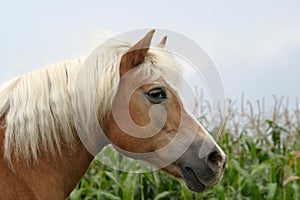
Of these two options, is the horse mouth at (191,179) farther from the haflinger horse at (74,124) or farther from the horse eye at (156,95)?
the horse eye at (156,95)

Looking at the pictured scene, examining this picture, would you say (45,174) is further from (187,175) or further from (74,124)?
(187,175)

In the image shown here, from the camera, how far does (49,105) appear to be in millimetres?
2514

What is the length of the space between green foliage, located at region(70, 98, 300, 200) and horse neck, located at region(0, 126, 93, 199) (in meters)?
2.22

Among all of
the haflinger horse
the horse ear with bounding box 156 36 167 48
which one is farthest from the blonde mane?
the horse ear with bounding box 156 36 167 48

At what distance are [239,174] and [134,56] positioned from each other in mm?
2984

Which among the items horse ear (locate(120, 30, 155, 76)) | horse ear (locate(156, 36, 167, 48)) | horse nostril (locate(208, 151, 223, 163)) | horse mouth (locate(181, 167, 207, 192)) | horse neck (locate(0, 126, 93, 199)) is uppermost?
horse ear (locate(156, 36, 167, 48))

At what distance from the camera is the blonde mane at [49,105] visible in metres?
2.49

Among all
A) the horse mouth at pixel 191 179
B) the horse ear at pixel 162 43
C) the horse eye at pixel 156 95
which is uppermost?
the horse ear at pixel 162 43

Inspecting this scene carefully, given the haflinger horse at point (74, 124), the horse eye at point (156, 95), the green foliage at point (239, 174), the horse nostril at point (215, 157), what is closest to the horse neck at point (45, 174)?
the haflinger horse at point (74, 124)

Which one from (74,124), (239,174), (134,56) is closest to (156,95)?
(134,56)

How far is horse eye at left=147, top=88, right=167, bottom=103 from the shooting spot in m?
2.54

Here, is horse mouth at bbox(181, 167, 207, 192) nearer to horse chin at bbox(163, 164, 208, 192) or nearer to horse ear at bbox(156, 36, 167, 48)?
horse chin at bbox(163, 164, 208, 192)

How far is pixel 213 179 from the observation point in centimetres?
268

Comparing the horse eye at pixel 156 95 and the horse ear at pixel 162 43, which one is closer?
the horse eye at pixel 156 95
